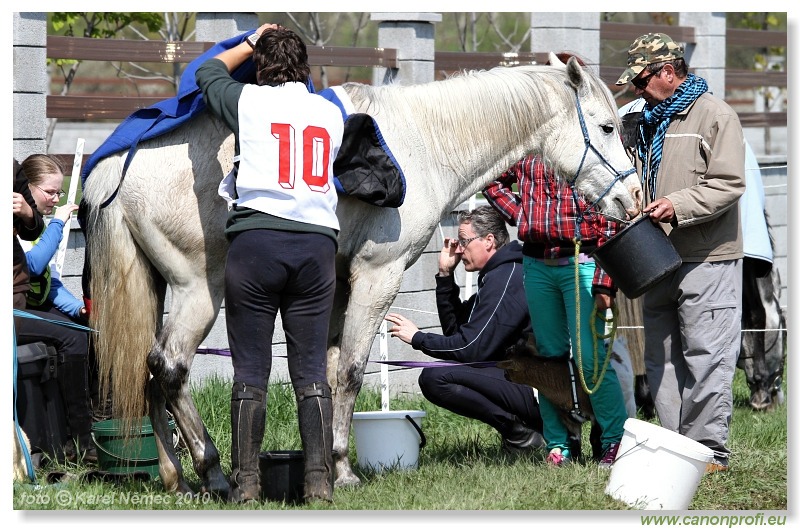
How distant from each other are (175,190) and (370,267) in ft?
3.14

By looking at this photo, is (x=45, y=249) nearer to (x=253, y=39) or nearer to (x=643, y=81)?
(x=253, y=39)

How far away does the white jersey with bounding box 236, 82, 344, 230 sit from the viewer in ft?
14.0

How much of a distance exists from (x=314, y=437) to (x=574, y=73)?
217 cm

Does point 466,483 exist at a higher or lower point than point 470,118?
lower

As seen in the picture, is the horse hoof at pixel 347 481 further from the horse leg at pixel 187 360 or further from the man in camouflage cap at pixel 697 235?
the man in camouflage cap at pixel 697 235

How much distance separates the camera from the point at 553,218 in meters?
5.51

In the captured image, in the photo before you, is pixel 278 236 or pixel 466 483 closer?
pixel 278 236

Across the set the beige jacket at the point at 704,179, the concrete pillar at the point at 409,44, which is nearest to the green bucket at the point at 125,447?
the beige jacket at the point at 704,179

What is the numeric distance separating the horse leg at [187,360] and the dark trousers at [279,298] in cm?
41

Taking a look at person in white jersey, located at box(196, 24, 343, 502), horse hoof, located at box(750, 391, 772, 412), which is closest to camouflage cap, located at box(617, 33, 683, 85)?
person in white jersey, located at box(196, 24, 343, 502)

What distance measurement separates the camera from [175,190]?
473cm

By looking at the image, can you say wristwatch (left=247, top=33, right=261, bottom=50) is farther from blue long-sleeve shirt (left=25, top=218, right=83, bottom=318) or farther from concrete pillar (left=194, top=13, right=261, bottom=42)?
concrete pillar (left=194, top=13, right=261, bottom=42)

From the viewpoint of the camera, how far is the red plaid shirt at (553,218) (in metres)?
5.50

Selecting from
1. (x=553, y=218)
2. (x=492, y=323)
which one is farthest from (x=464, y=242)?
(x=553, y=218)
